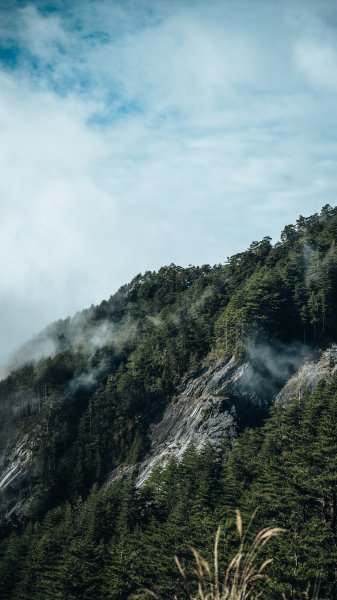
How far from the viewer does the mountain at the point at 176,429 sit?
46000 mm

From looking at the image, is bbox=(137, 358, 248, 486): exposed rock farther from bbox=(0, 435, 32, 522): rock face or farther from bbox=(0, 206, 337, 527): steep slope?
bbox=(0, 435, 32, 522): rock face

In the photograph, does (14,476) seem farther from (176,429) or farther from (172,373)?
(176,429)

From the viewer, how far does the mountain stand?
46.0 meters

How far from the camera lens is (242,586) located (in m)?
7.30

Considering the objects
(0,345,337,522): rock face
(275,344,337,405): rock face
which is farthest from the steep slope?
(275,344,337,405): rock face

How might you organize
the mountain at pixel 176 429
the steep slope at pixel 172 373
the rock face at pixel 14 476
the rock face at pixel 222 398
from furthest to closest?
the rock face at pixel 14 476 < the steep slope at pixel 172 373 < the rock face at pixel 222 398 < the mountain at pixel 176 429

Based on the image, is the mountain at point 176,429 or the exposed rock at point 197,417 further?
the exposed rock at point 197,417

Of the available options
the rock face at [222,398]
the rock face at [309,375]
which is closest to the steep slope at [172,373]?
the rock face at [222,398]

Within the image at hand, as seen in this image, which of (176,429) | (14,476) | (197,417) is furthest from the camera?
(14,476)

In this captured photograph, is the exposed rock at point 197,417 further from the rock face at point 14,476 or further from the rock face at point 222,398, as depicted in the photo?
the rock face at point 14,476

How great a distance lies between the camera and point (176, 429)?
324ft

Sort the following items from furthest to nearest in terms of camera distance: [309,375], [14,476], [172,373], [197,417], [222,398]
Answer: [14,476] → [172,373] → [197,417] → [222,398] → [309,375]

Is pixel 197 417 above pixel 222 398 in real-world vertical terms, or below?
below

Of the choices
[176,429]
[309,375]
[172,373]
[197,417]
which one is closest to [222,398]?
[197,417]
